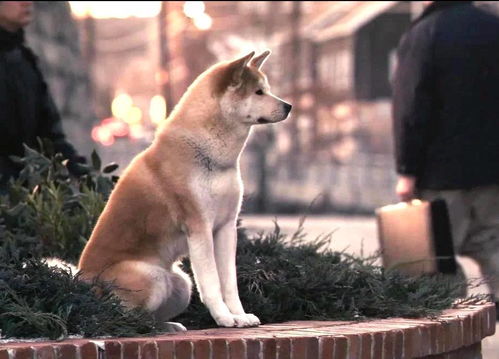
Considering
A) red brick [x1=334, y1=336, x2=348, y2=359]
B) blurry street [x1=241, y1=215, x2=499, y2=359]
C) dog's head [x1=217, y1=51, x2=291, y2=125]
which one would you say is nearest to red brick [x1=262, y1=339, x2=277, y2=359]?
red brick [x1=334, y1=336, x2=348, y2=359]

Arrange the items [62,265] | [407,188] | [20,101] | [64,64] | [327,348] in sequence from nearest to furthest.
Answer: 1. [327,348]
2. [62,265]
3. [20,101]
4. [407,188]
5. [64,64]

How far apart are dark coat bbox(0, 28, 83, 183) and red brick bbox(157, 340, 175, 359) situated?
9.79ft

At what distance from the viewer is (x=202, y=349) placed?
506cm

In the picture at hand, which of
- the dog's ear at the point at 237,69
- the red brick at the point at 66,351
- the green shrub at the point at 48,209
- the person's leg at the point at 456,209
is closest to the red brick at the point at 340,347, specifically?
the red brick at the point at 66,351

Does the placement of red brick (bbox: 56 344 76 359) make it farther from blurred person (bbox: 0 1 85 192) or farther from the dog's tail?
blurred person (bbox: 0 1 85 192)

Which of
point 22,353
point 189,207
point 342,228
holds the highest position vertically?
point 189,207

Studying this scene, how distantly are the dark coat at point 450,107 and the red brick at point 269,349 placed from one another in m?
3.34

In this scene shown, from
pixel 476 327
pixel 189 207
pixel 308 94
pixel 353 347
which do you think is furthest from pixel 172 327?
pixel 308 94

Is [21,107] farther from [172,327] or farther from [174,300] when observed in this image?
[172,327]

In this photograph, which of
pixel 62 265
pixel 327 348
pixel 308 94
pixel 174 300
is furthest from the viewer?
pixel 308 94

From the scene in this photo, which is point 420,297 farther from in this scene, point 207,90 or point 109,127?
point 109,127

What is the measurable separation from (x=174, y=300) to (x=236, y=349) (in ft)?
2.34

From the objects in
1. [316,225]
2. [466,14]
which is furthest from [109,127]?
[466,14]

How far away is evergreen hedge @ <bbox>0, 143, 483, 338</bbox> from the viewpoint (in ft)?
17.4
